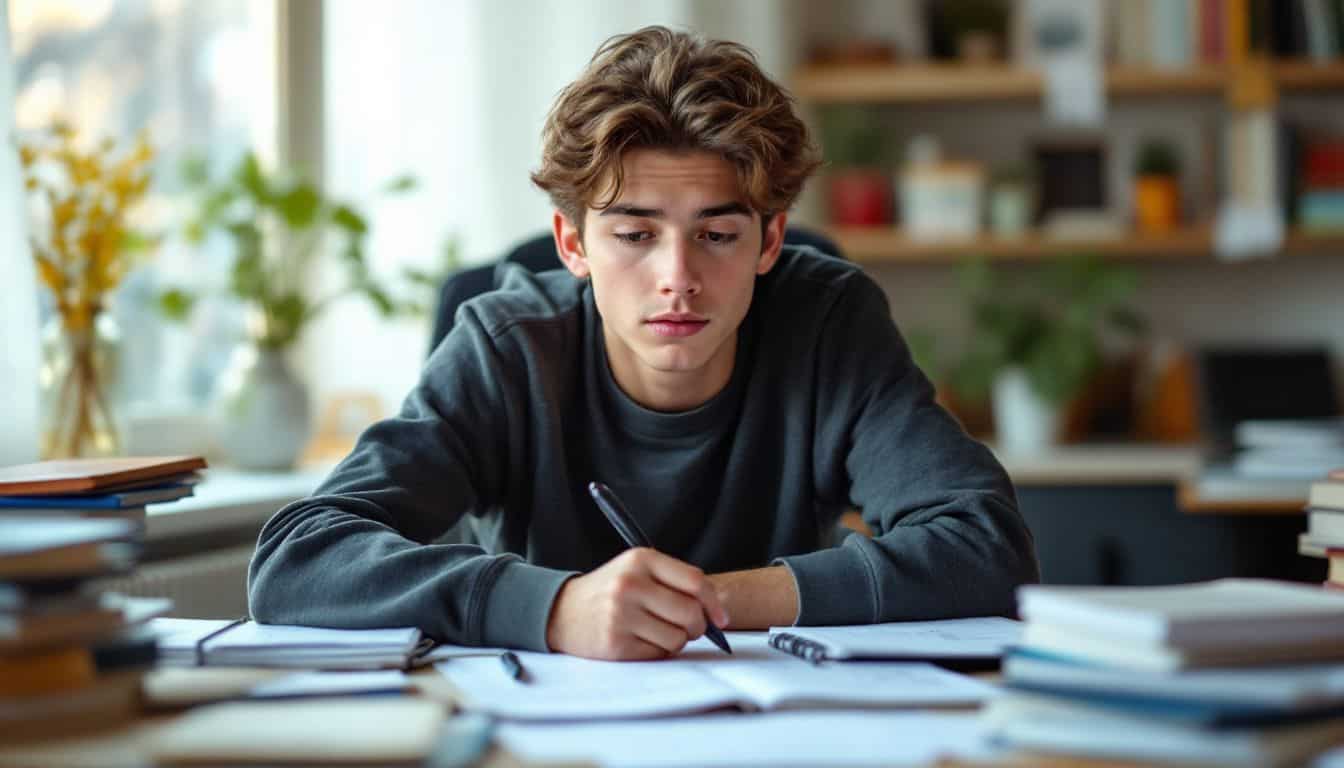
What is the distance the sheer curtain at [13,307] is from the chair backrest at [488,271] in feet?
1.64

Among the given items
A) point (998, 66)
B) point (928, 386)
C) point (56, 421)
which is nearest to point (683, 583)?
point (928, 386)

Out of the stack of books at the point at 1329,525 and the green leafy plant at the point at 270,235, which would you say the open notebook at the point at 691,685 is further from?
the green leafy plant at the point at 270,235

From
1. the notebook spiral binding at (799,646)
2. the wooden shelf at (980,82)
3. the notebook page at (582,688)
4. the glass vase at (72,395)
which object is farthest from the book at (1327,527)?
the wooden shelf at (980,82)

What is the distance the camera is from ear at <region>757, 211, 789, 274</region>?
161cm

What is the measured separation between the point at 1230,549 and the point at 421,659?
7.44 ft

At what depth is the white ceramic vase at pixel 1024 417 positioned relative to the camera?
344cm

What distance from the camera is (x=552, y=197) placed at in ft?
5.20

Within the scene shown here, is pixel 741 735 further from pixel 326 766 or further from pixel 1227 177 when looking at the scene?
pixel 1227 177

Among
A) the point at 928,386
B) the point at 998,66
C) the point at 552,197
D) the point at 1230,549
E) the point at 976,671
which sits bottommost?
the point at 1230,549

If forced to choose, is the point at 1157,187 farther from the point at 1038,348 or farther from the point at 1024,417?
the point at 1024,417

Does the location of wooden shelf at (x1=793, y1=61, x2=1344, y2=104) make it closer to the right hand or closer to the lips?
the lips

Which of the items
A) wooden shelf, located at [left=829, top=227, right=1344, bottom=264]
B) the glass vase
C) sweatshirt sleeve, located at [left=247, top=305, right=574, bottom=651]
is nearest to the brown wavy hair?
sweatshirt sleeve, located at [left=247, top=305, right=574, bottom=651]

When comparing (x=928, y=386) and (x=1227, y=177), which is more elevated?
(x=1227, y=177)

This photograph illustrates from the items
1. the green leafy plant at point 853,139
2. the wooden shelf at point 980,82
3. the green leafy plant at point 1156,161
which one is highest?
the wooden shelf at point 980,82
